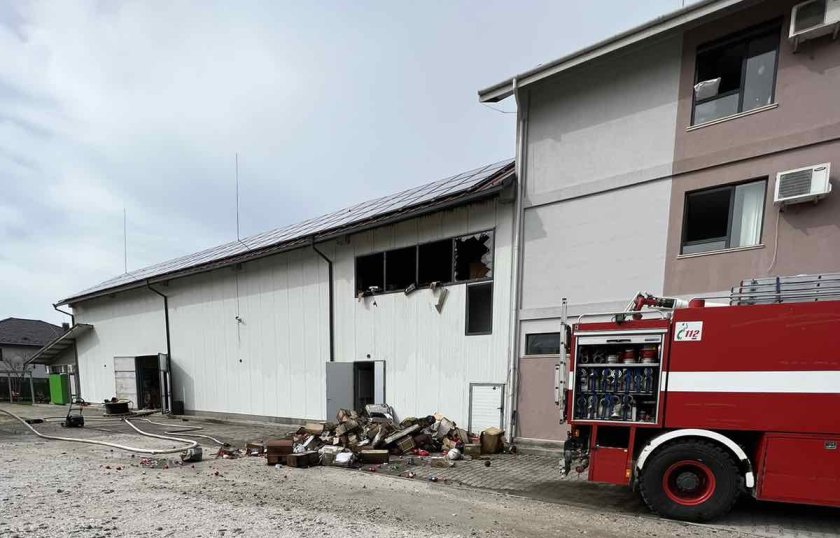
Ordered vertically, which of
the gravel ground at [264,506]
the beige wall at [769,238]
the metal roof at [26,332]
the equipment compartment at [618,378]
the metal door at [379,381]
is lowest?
the gravel ground at [264,506]

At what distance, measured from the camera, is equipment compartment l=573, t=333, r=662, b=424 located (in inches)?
228

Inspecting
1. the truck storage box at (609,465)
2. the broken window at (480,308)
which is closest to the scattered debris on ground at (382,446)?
the broken window at (480,308)

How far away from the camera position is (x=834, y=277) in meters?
5.21

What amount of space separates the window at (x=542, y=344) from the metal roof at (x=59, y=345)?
26.3 meters

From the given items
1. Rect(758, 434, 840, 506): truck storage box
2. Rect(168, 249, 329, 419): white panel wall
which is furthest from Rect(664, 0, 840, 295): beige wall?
Rect(168, 249, 329, 419): white panel wall

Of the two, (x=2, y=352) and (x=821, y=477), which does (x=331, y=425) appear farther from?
(x=2, y=352)

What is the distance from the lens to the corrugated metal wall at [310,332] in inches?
421

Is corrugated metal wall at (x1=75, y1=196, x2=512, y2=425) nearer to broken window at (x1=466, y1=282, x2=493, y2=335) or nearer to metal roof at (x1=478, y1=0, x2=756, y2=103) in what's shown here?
broken window at (x1=466, y1=282, x2=493, y2=335)

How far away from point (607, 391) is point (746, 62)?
261 inches

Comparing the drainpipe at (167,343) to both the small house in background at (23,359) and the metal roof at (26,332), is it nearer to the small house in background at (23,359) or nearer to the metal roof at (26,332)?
the small house in background at (23,359)

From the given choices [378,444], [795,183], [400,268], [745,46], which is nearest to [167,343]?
[400,268]

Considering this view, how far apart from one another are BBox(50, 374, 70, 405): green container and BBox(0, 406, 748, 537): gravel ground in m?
23.0

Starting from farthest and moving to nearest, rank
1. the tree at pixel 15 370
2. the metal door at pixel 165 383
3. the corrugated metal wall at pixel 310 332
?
1. the tree at pixel 15 370
2. the metal door at pixel 165 383
3. the corrugated metal wall at pixel 310 332

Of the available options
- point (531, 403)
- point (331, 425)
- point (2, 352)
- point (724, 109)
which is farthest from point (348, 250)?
point (2, 352)
